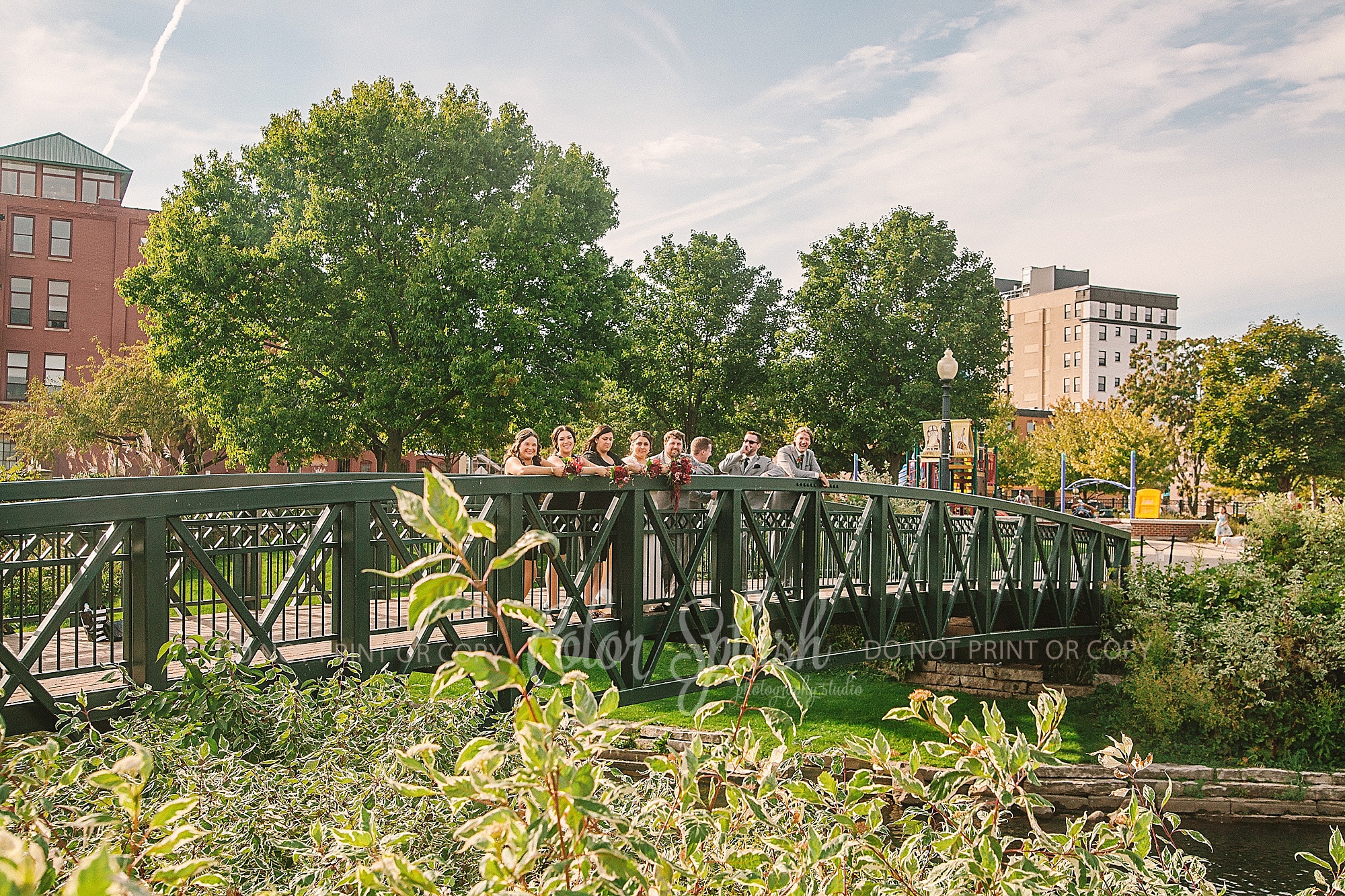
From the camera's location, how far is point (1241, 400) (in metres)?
38.7

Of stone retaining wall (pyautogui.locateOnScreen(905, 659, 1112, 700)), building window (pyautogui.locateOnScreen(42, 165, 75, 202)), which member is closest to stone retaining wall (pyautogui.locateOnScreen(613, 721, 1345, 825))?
stone retaining wall (pyautogui.locateOnScreen(905, 659, 1112, 700))

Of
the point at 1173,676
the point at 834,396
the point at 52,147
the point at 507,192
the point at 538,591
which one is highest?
the point at 52,147

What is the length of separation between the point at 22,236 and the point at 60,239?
62.5 inches

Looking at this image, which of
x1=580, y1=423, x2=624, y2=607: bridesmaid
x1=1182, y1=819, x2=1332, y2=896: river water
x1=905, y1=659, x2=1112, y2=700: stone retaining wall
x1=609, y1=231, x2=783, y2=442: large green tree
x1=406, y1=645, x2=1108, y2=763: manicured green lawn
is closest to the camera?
x1=580, y1=423, x2=624, y2=607: bridesmaid

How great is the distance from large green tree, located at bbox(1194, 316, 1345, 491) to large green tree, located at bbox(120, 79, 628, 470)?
28535 millimetres

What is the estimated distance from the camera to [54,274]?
1871 inches

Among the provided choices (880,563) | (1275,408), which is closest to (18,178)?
(880,563)

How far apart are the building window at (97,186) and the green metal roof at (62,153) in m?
0.37

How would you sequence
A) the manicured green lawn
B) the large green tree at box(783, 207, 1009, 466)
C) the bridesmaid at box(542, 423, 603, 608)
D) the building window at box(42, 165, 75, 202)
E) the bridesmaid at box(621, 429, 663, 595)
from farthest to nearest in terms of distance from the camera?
the building window at box(42, 165, 75, 202), the large green tree at box(783, 207, 1009, 466), the manicured green lawn, the bridesmaid at box(621, 429, 663, 595), the bridesmaid at box(542, 423, 603, 608)

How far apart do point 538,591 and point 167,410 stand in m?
30.3

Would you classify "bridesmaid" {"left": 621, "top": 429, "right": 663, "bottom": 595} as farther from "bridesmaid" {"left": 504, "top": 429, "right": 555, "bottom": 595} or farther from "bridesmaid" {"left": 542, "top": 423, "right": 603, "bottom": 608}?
"bridesmaid" {"left": 504, "top": 429, "right": 555, "bottom": 595}

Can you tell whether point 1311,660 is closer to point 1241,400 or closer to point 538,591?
point 538,591

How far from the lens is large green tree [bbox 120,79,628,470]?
77.1 ft

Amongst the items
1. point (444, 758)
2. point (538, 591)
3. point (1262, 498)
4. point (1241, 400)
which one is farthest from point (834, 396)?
point (444, 758)
